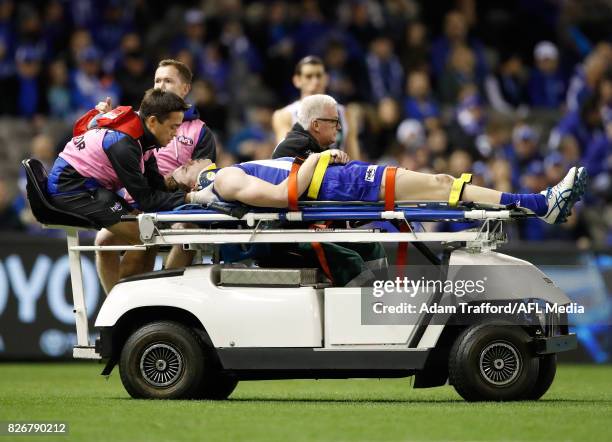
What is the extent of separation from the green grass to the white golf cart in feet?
0.77

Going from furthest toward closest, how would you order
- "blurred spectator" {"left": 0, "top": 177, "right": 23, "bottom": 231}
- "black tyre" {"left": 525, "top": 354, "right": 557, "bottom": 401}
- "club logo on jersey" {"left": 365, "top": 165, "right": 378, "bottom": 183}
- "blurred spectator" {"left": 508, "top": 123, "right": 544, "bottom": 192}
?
1. "blurred spectator" {"left": 508, "top": 123, "right": 544, "bottom": 192}
2. "blurred spectator" {"left": 0, "top": 177, "right": 23, "bottom": 231}
3. "black tyre" {"left": 525, "top": 354, "right": 557, "bottom": 401}
4. "club logo on jersey" {"left": 365, "top": 165, "right": 378, "bottom": 183}

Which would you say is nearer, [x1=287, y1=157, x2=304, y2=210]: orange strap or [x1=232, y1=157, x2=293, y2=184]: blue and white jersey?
[x1=287, y1=157, x2=304, y2=210]: orange strap

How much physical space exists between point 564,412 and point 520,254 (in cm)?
650

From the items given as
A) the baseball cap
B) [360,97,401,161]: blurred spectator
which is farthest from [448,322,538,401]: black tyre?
the baseball cap

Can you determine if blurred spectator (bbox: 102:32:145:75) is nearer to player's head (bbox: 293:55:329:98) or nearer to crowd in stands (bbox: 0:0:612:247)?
crowd in stands (bbox: 0:0:612:247)

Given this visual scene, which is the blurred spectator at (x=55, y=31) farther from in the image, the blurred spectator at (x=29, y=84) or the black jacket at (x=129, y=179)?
the black jacket at (x=129, y=179)

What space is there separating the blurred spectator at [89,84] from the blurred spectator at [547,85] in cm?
629

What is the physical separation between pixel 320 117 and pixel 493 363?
223 cm

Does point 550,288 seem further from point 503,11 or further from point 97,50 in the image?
point 503,11

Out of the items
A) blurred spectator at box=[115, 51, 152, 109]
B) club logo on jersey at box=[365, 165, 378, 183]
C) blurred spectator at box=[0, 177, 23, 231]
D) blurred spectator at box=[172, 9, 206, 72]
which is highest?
blurred spectator at box=[172, 9, 206, 72]

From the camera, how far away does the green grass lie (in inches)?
319

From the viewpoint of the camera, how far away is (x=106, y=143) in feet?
34.0

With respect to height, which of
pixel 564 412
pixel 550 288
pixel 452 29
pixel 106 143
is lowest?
pixel 564 412

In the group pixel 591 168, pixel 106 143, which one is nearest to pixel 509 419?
pixel 106 143
